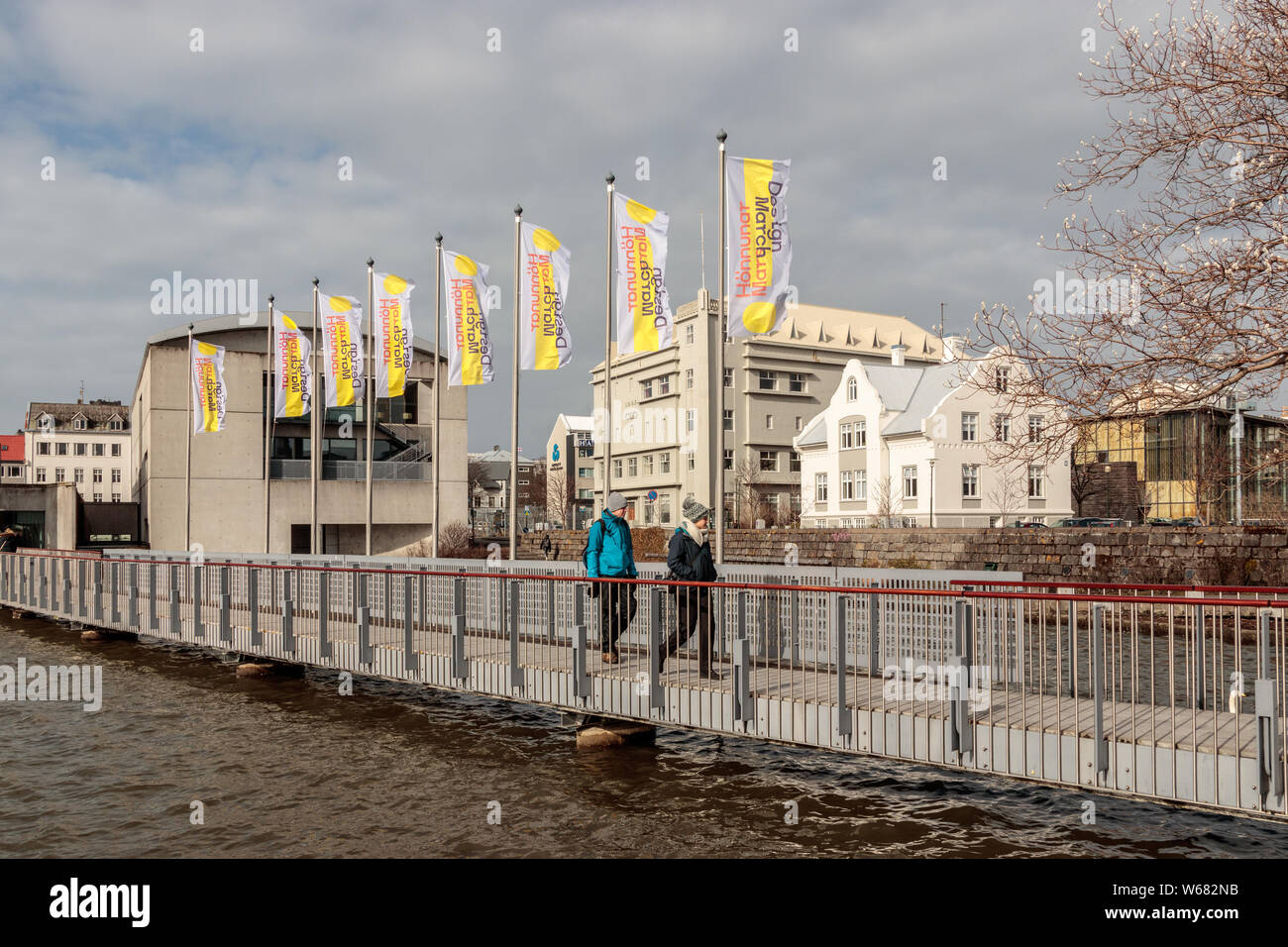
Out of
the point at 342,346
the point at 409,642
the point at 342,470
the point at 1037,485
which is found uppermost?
the point at 342,346

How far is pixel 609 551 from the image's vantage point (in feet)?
37.7

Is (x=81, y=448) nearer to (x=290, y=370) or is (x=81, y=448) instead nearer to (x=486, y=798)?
(x=290, y=370)

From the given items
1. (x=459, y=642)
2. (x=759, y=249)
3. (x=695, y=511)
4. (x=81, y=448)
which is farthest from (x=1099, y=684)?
(x=81, y=448)

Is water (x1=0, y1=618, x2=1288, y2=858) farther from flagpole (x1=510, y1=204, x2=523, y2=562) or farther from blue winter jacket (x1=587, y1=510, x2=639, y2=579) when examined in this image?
flagpole (x1=510, y1=204, x2=523, y2=562)

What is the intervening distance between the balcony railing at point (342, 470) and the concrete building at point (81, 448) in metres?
76.2

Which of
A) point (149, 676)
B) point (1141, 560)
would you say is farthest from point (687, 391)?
point (149, 676)

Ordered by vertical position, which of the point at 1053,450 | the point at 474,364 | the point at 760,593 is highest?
the point at 474,364

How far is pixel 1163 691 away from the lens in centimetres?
869

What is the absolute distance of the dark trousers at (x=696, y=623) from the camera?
10.3 meters

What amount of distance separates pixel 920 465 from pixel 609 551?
146 ft

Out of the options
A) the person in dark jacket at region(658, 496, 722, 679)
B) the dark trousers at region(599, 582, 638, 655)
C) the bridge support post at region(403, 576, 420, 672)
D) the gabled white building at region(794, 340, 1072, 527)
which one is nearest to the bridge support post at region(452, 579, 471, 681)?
the bridge support post at region(403, 576, 420, 672)
